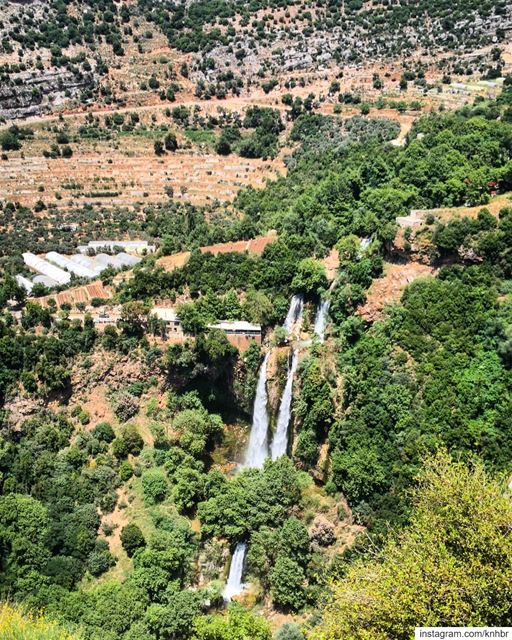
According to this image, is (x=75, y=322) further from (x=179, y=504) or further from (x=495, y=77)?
(x=495, y=77)

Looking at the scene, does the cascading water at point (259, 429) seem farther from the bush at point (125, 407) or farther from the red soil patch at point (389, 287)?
the bush at point (125, 407)

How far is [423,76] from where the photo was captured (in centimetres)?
10125

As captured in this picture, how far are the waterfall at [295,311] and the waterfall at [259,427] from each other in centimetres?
357

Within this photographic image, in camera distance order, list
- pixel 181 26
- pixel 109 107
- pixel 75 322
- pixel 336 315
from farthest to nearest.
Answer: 1. pixel 181 26
2. pixel 109 107
3. pixel 75 322
4. pixel 336 315

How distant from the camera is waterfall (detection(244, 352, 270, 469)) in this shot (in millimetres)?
55969

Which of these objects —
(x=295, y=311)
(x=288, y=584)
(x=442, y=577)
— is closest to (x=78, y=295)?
(x=295, y=311)

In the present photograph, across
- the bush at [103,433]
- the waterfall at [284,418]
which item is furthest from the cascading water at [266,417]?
the bush at [103,433]

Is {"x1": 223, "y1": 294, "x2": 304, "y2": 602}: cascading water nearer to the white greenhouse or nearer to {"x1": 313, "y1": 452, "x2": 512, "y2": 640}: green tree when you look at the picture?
{"x1": 313, "y1": 452, "x2": 512, "y2": 640}: green tree

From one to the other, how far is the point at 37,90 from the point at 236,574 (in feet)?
307

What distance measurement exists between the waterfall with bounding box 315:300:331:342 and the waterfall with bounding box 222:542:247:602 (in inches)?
725

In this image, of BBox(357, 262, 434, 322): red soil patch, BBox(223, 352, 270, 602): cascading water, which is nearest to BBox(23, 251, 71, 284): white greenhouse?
BBox(223, 352, 270, 602): cascading water

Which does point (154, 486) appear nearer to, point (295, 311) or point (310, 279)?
point (295, 311)

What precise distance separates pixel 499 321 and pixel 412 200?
59.4 ft

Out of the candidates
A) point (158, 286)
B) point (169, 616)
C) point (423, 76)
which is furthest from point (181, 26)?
point (169, 616)
